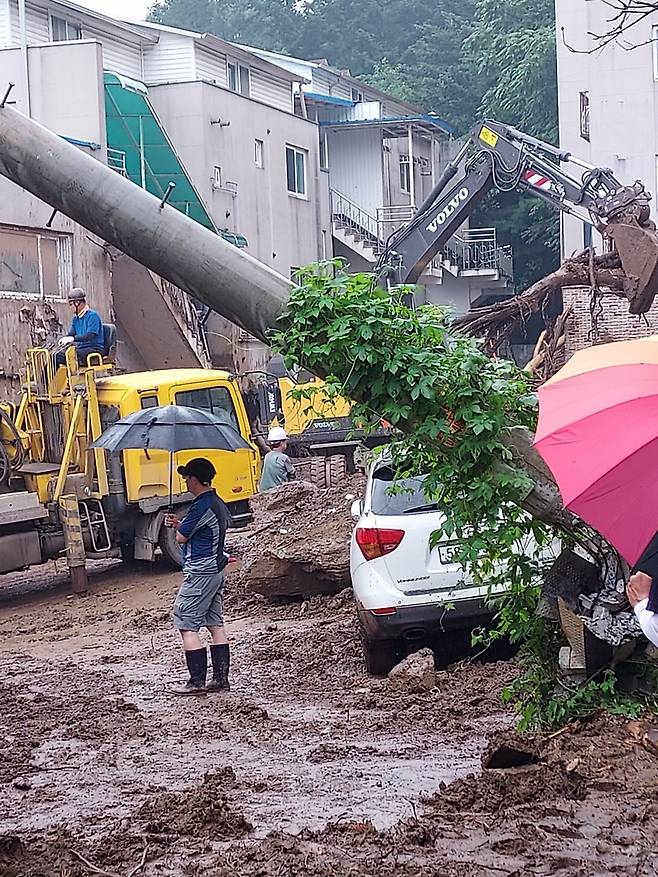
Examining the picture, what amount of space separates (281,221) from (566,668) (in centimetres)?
3413

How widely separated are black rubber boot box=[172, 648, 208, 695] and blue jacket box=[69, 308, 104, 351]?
710 cm

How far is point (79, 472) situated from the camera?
16562mm

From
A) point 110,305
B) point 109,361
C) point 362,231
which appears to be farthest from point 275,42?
point 109,361

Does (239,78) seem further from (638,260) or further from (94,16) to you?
(638,260)

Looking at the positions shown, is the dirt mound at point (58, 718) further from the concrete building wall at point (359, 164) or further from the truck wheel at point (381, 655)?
the concrete building wall at point (359, 164)

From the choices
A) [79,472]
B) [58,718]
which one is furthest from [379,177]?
[58,718]

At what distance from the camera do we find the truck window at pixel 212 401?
17.4 metres

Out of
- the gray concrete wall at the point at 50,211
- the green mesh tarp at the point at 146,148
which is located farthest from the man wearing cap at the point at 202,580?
the green mesh tarp at the point at 146,148

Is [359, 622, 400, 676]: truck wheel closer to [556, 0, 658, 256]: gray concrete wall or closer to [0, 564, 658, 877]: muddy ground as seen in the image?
[0, 564, 658, 877]: muddy ground

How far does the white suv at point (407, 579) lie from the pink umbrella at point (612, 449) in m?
4.30

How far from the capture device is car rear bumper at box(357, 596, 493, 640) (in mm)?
9719

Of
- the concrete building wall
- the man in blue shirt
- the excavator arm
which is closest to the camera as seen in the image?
the excavator arm

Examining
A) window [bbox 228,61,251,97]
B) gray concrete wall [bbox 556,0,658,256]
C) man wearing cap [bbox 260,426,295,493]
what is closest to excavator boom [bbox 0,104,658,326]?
man wearing cap [bbox 260,426,295,493]

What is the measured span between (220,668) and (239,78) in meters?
35.9
